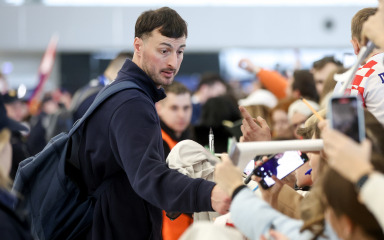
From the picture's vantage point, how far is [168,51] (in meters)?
2.96

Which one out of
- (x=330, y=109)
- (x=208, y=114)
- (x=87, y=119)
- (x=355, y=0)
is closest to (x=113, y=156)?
(x=87, y=119)

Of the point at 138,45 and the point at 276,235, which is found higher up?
the point at 138,45

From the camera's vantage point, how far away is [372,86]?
9.59 ft

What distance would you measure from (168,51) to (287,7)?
15.4 meters

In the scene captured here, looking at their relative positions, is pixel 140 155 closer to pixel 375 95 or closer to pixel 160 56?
pixel 160 56

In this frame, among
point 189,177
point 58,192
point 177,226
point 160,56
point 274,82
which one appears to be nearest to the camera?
point 189,177

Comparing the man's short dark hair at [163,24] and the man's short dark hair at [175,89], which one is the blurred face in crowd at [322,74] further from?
the man's short dark hair at [163,24]

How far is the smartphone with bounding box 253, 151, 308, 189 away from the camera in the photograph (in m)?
2.40

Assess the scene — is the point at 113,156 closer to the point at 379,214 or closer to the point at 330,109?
the point at 330,109

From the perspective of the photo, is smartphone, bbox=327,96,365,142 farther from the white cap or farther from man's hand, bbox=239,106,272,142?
the white cap

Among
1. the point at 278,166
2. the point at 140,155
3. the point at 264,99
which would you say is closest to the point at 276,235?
the point at 278,166

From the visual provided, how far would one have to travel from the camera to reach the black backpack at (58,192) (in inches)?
112

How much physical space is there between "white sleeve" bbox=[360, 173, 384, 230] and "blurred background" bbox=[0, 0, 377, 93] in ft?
51.3

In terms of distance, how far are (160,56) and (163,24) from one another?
5.9 inches
